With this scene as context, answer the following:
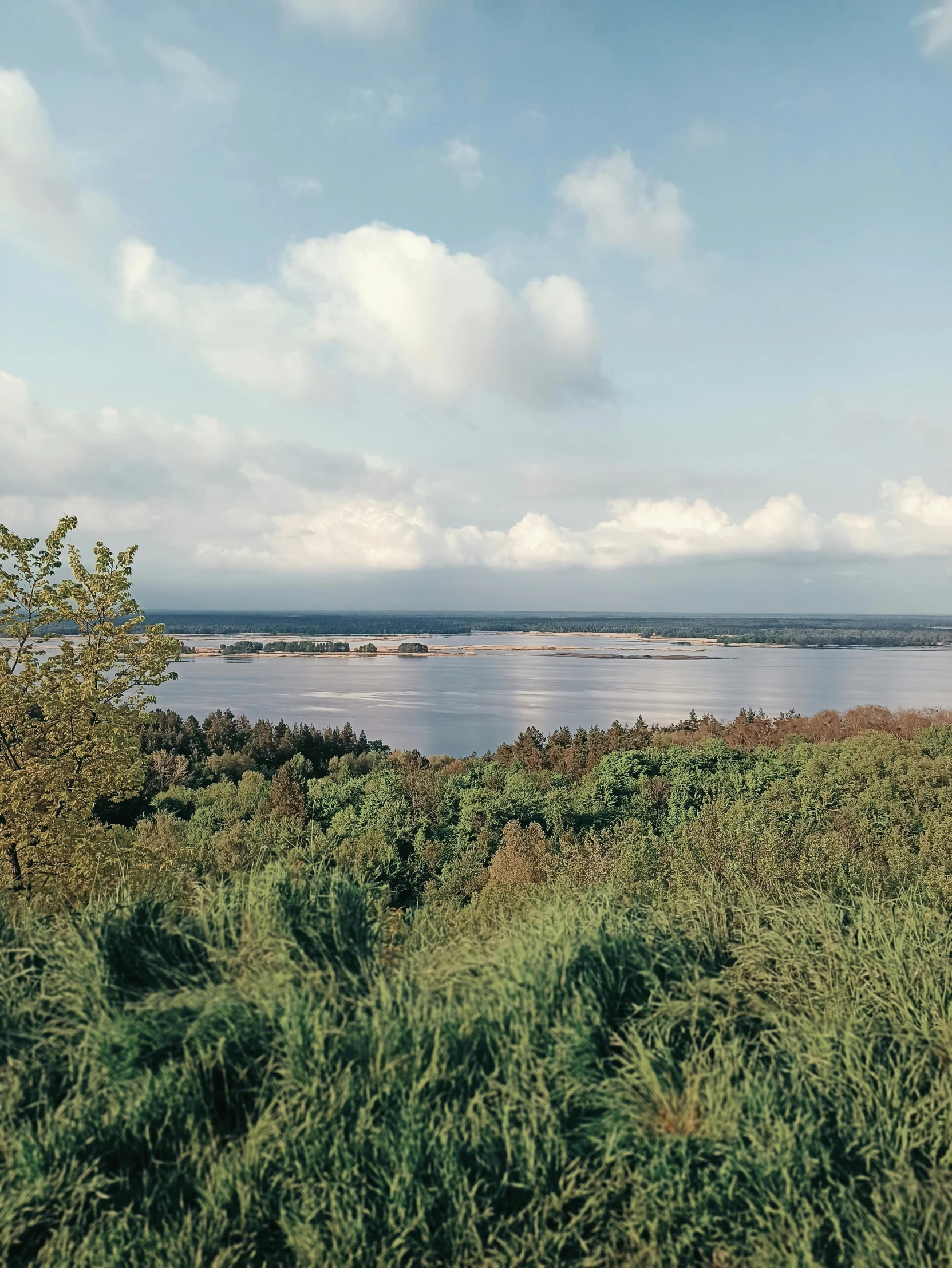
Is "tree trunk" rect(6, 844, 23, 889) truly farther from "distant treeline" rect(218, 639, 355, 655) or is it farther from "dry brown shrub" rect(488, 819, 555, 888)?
"distant treeline" rect(218, 639, 355, 655)

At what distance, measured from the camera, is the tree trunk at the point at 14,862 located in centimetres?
832

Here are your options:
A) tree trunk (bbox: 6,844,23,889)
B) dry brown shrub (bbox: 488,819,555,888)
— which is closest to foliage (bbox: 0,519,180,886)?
tree trunk (bbox: 6,844,23,889)

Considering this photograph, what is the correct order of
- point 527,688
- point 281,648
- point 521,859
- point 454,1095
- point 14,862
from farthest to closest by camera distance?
point 281,648 → point 527,688 → point 521,859 → point 14,862 → point 454,1095

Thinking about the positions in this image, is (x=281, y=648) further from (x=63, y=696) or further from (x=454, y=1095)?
(x=454, y=1095)

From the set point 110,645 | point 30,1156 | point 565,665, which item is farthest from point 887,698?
point 30,1156

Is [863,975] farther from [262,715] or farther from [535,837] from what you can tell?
[262,715]

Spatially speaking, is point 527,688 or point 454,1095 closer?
point 454,1095

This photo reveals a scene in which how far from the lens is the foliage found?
332 inches

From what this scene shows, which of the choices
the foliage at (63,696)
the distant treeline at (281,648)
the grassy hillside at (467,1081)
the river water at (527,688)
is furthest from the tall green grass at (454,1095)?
the distant treeline at (281,648)

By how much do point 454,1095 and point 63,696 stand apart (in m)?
6.99

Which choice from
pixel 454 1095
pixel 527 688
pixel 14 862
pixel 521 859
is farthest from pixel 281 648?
pixel 454 1095

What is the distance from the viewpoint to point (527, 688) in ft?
258

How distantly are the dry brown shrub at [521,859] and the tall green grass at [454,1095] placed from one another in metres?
11.3

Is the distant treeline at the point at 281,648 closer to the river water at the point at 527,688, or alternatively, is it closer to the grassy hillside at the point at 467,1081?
the river water at the point at 527,688
